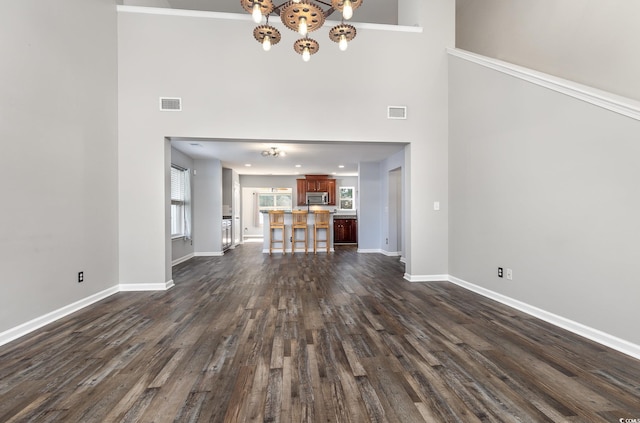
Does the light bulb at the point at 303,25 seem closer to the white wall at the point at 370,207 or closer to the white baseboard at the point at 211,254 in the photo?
the white wall at the point at 370,207

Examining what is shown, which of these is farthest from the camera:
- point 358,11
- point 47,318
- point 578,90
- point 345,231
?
point 345,231

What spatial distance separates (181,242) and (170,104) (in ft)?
10.9

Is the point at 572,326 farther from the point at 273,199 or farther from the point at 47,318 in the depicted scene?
the point at 273,199

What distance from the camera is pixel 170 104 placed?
12.5 ft

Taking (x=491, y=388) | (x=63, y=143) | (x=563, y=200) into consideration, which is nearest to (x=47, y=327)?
(x=63, y=143)

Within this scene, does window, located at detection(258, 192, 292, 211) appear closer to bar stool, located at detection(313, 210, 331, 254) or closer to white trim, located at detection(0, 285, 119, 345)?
bar stool, located at detection(313, 210, 331, 254)

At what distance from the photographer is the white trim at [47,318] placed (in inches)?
90.7

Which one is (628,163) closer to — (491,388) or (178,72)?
(491,388)

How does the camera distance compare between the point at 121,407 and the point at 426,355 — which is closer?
the point at 121,407

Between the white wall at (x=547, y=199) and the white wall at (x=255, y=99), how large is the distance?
0.45m


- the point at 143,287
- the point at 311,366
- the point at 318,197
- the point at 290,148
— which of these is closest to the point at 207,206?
the point at 290,148

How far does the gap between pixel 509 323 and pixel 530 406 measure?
1.31m

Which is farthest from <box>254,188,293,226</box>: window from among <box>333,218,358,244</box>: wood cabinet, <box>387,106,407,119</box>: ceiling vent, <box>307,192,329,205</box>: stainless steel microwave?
<box>387,106,407,119</box>: ceiling vent

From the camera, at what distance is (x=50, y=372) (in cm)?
185
